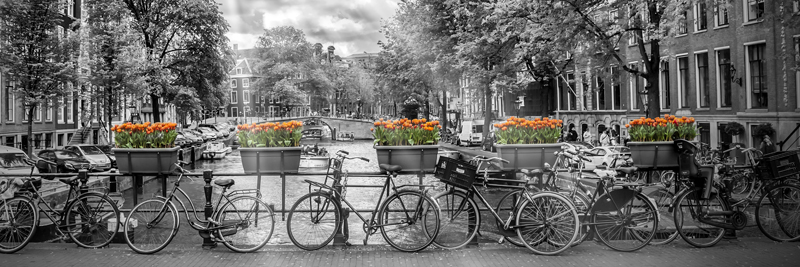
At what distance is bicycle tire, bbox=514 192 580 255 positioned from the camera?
24.5ft

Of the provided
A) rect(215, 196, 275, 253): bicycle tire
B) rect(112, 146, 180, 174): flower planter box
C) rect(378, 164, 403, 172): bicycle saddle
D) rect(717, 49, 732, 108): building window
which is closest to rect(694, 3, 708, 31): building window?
rect(717, 49, 732, 108): building window

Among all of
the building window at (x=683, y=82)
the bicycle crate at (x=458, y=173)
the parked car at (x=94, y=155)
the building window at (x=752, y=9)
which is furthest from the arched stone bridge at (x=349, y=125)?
the bicycle crate at (x=458, y=173)

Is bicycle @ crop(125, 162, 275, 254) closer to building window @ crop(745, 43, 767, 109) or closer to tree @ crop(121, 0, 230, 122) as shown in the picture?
building window @ crop(745, 43, 767, 109)

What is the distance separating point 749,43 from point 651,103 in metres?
8.14

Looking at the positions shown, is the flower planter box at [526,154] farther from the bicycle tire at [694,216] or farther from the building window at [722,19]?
the building window at [722,19]

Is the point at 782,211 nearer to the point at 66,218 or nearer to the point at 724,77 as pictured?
the point at 66,218

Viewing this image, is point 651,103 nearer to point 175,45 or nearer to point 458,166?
point 458,166

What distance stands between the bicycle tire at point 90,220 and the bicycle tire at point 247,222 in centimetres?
162

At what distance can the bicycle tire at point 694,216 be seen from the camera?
312 inches

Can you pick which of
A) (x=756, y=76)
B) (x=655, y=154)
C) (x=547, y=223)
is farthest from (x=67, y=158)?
(x=756, y=76)

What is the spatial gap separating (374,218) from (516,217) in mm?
1889

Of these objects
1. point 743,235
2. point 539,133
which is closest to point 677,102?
point 743,235

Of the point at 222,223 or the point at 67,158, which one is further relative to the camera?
the point at 67,158

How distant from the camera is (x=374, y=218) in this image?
7867mm
